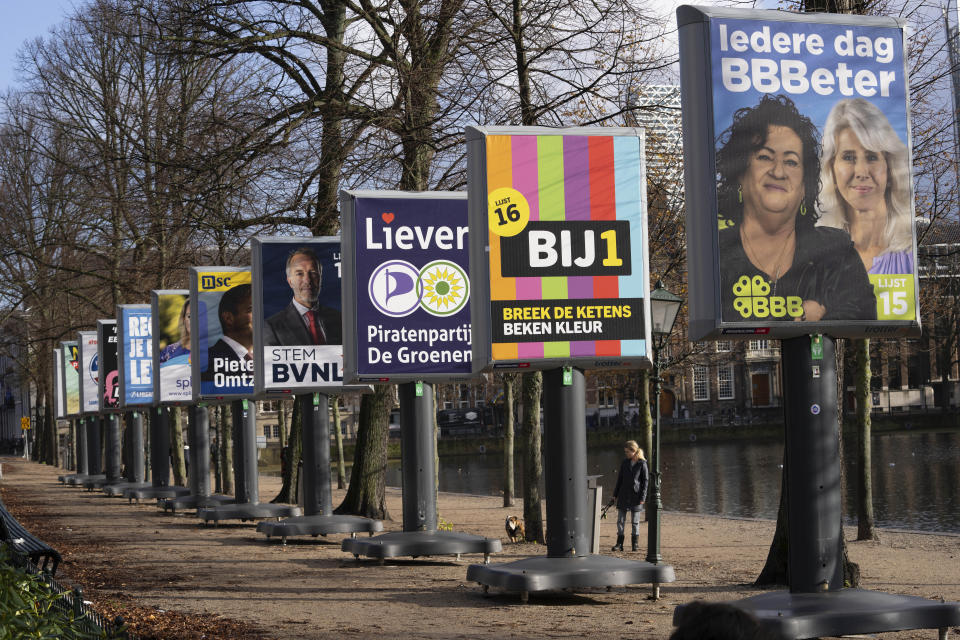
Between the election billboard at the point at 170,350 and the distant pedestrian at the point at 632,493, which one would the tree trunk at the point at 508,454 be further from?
the distant pedestrian at the point at 632,493

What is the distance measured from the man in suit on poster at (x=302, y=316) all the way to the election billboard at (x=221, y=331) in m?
4.49

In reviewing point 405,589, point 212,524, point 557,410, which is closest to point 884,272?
point 557,410

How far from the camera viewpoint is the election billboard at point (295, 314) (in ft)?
73.1

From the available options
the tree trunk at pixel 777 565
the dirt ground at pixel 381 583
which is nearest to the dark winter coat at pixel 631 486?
the dirt ground at pixel 381 583

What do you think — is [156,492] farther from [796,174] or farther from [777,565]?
[796,174]

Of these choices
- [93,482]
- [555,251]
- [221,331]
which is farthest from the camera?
[93,482]

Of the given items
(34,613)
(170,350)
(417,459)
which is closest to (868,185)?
(34,613)

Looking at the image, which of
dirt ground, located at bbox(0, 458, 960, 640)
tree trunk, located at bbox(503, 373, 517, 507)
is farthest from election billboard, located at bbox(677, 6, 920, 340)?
tree trunk, located at bbox(503, 373, 517, 507)

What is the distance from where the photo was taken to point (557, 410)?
14438 millimetres

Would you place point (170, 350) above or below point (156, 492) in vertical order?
above

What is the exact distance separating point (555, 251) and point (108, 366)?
1163 inches

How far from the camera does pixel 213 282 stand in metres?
26.8

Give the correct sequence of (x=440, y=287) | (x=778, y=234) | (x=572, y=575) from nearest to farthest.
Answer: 1. (x=778, y=234)
2. (x=572, y=575)
3. (x=440, y=287)

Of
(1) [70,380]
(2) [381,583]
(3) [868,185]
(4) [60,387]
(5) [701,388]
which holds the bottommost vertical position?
(2) [381,583]
